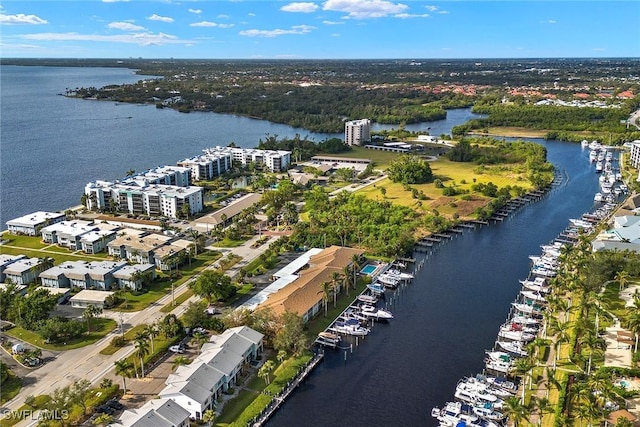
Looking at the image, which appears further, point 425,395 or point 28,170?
point 28,170

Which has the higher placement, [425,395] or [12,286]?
[12,286]

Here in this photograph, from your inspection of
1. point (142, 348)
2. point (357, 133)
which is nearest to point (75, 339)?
point (142, 348)

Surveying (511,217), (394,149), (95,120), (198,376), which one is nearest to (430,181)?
(511,217)

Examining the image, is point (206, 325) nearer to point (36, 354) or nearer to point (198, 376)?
point (198, 376)

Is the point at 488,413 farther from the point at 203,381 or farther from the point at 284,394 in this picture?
the point at 203,381

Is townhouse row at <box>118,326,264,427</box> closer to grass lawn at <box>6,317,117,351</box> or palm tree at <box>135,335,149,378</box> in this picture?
palm tree at <box>135,335,149,378</box>

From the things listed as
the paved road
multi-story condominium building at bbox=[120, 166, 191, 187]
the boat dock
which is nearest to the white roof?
multi-story condominium building at bbox=[120, 166, 191, 187]

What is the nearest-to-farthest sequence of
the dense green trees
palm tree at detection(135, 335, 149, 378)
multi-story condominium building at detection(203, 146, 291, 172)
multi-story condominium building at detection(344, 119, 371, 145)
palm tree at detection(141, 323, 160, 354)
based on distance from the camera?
palm tree at detection(135, 335, 149, 378) → palm tree at detection(141, 323, 160, 354) → the dense green trees → multi-story condominium building at detection(203, 146, 291, 172) → multi-story condominium building at detection(344, 119, 371, 145)
